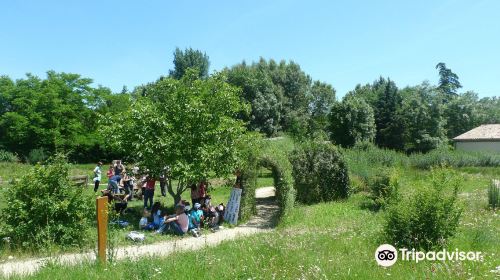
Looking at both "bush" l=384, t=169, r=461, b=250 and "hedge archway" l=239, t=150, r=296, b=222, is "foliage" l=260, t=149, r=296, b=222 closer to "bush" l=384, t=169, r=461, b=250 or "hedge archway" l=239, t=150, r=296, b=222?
"hedge archway" l=239, t=150, r=296, b=222

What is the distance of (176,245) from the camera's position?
10.7 metres

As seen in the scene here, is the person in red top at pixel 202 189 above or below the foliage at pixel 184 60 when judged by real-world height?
below

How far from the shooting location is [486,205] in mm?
13617

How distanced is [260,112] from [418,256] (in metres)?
36.2

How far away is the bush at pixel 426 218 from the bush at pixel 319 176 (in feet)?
35.7

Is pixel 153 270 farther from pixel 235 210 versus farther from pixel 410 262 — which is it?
pixel 235 210

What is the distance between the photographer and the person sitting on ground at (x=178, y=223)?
1241cm

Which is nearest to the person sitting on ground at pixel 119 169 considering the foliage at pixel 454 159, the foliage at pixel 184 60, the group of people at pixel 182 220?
the group of people at pixel 182 220

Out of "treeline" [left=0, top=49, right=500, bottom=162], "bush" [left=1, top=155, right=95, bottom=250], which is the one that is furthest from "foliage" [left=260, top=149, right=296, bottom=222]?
"treeline" [left=0, top=49, right=500, bottom=162]

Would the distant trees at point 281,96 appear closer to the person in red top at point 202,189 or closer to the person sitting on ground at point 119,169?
the person sitting on ground at point 119,169

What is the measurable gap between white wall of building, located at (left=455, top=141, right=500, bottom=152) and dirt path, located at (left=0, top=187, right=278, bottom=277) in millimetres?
34057

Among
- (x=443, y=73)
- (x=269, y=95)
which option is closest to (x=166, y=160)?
(x=269, y=95)

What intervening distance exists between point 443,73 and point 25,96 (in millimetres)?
65689

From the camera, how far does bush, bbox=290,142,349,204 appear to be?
18609 millimetres
